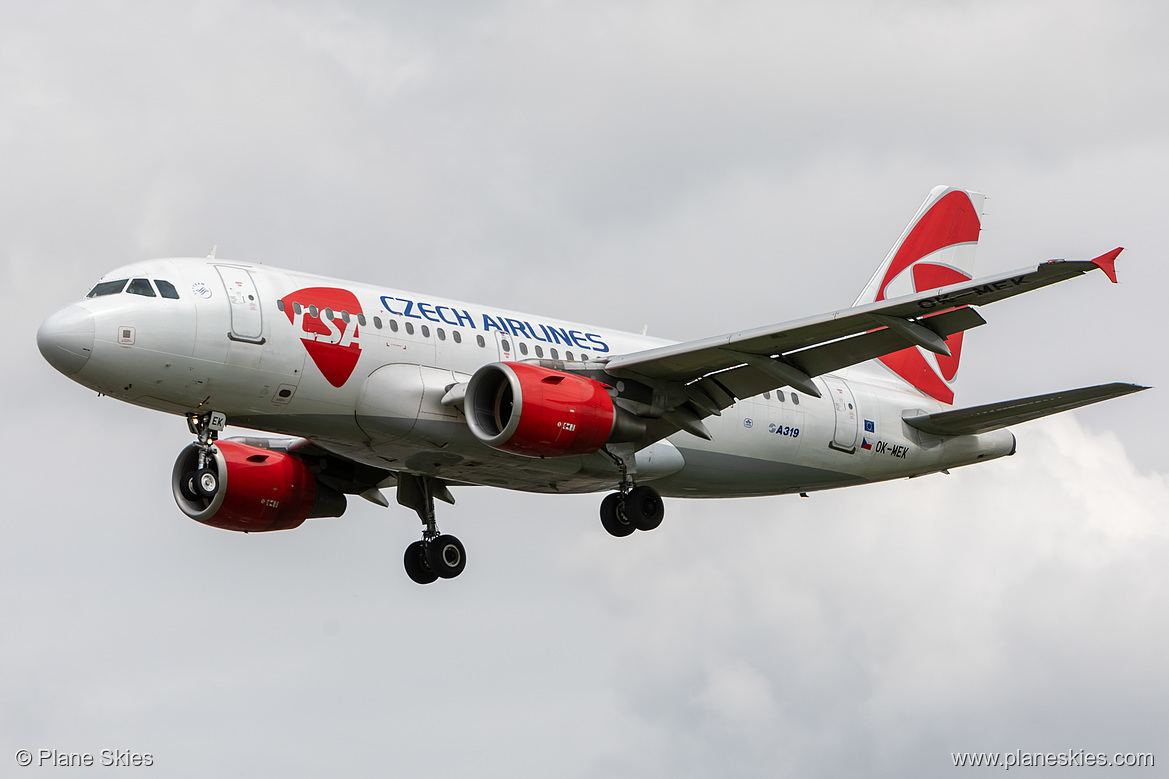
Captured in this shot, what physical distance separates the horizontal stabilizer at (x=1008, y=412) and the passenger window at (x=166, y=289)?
59.0 ft

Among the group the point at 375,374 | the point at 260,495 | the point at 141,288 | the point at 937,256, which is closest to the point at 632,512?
the point at 375,374

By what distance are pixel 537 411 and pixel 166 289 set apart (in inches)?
291

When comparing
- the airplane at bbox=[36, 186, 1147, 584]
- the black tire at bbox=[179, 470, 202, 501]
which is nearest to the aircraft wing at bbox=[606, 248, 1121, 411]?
the airplane at bbox=[36, 186, 1147, 584]

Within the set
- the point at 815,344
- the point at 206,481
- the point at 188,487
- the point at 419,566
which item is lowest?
the point at 419,566

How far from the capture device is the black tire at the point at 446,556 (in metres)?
36.7

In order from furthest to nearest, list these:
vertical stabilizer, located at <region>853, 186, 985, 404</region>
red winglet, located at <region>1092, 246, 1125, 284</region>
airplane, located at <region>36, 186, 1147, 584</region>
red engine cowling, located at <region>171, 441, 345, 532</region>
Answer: vertical stabilizer, located at <region>853, 186, 985, 404</region>, red engine cowling, located at <region>171, 441, 345, 532</region>, airplane, located at <region>36, 186, 1147, 584</region>, red winglet, located at <region>1092, 246, 1125, 284</region>

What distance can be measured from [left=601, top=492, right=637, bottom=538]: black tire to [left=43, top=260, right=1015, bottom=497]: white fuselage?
0.80 metres

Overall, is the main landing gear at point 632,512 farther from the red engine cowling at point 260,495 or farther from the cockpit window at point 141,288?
the cockpit window at point 141,288

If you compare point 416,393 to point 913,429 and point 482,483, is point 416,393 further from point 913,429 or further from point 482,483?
point 913,429

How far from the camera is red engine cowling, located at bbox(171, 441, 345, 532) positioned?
34719mm

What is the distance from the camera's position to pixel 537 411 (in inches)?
1172

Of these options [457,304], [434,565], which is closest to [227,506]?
[434,565]

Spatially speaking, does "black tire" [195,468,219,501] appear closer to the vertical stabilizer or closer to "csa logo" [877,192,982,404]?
"csa logo" [877,192,982,404]

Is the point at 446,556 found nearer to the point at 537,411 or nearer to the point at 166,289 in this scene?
the point at 537,411
